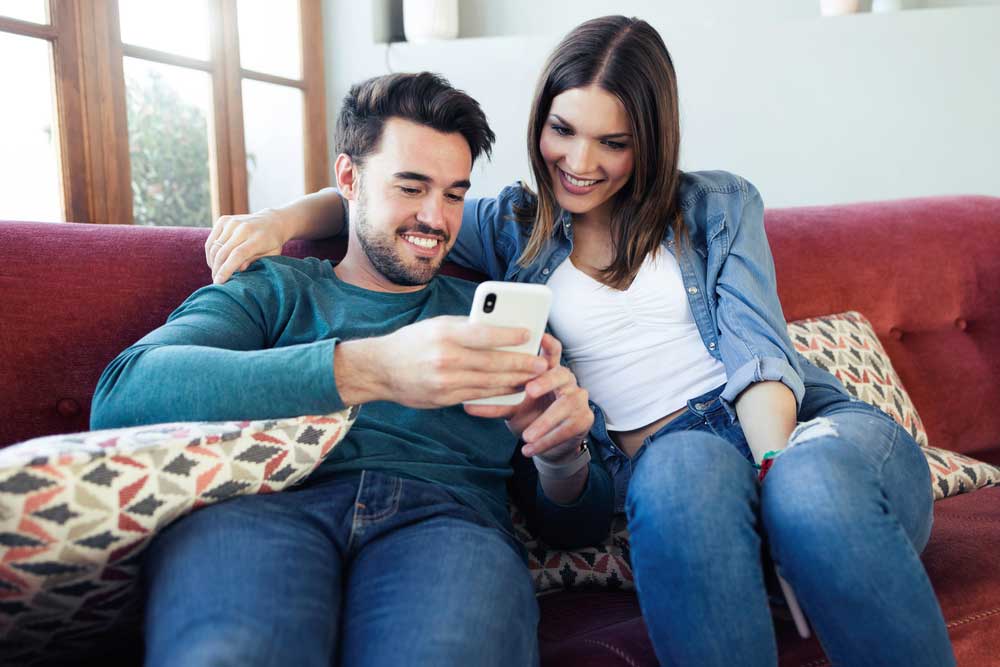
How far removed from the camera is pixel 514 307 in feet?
3.18

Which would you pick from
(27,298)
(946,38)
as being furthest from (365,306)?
(946,38)

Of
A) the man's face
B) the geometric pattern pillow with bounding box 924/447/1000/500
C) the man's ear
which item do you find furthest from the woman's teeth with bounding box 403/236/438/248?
the geometric pattern pillow with bounding box 924/447/1000/500

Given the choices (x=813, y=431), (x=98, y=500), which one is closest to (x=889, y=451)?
(x=813, y=431)

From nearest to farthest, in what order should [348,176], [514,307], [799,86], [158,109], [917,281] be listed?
[514,307] → [348,176] → [917,281] → [158,109] → [799,86]

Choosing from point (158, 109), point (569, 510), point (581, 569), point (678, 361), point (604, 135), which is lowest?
point (581, 569)

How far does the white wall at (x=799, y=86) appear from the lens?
2.66 meters

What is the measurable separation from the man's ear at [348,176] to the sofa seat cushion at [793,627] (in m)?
0.76

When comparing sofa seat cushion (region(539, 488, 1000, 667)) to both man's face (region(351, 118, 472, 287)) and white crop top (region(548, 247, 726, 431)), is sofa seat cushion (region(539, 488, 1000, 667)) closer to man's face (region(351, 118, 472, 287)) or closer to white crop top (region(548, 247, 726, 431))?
white crop top (region(548, 247, 726, 431))

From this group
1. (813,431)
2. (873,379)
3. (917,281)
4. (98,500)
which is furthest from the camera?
(917,281)

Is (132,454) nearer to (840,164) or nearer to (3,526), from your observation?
(3,526)

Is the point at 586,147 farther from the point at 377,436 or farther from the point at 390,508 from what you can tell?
the point at 390,508

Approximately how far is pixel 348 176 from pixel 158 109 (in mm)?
1116

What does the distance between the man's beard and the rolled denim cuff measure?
51 centimetres

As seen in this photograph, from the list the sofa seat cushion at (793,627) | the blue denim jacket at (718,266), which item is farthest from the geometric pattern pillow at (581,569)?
the blue denim jacket at (718,266)
